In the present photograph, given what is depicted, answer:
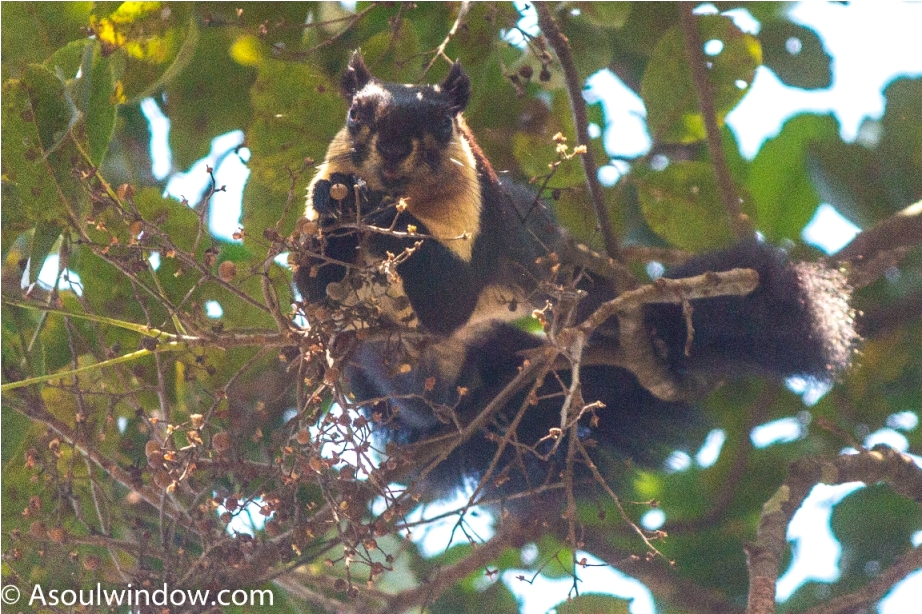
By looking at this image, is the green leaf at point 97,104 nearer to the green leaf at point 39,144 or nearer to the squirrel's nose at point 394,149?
the green leaf at point 39,144

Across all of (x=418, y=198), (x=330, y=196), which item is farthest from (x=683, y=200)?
(x=330, y=196)

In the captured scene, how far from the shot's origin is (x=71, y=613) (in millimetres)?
2168

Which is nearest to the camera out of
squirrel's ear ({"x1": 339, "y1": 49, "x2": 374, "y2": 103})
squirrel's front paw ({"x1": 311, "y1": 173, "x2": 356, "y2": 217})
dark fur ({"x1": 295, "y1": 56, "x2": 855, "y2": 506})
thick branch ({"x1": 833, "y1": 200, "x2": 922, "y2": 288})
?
squirrel's front paw ({"x1": 311, "y1": 173, "x2": 356, "y2": 217})

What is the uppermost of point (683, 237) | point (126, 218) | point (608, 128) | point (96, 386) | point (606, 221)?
point (608, 128)

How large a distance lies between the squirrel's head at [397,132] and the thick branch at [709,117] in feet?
2.96

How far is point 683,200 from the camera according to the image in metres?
3.39

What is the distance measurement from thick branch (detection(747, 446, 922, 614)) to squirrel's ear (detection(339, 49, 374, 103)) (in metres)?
1.54

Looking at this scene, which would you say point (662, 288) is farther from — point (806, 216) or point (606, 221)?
point (806, 216)

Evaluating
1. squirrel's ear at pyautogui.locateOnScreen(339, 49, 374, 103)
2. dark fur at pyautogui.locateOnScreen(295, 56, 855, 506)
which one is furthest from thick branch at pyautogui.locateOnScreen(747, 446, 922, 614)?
squirrel's ear at pyautogui.locateOnScreen(339, 49, 374, 103)

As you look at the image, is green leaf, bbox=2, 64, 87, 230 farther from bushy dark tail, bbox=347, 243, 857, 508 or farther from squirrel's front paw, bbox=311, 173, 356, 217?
bushy dark tail, bbox=347, 243, 857, 508

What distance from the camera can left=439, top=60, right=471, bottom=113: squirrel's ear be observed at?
280cm

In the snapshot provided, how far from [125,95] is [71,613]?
1.41 meters

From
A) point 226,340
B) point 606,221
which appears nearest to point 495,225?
point 606,221

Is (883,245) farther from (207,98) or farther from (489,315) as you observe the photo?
(207,98)
